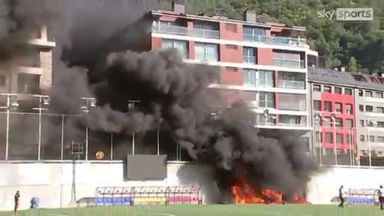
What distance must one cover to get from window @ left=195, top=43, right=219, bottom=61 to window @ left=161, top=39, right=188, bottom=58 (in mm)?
1809

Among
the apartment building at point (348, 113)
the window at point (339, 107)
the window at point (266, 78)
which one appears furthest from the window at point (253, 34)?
the window at point (339, 107)

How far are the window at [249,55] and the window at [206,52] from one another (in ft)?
14.4

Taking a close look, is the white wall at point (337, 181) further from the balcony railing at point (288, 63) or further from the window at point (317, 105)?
the window at point (317, 105)

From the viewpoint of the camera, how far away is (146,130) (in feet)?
202

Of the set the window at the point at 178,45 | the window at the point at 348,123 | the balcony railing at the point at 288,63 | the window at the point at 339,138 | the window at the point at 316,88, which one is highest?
the window at the point at 178,45

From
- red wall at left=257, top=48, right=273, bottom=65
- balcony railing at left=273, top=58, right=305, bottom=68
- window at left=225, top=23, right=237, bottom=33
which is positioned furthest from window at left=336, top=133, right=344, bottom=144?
window at left=225, top=23, right=237, bottom=33

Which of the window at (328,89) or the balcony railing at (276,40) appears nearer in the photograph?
the balcony railing at (276,40)

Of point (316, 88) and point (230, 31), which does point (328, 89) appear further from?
point (230, 31)

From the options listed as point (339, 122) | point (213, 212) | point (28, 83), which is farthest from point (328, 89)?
point (213, 212)

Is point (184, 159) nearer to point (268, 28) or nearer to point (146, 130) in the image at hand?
point (146, 130)

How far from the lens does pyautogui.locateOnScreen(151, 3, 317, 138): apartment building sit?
78.3 meters

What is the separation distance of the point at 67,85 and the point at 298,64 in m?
38.6

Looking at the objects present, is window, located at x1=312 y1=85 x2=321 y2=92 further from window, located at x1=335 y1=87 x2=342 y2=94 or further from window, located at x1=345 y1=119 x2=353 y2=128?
window, located at x1=345 y1=119 x2=353 y2=128

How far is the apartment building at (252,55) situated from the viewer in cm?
7831
